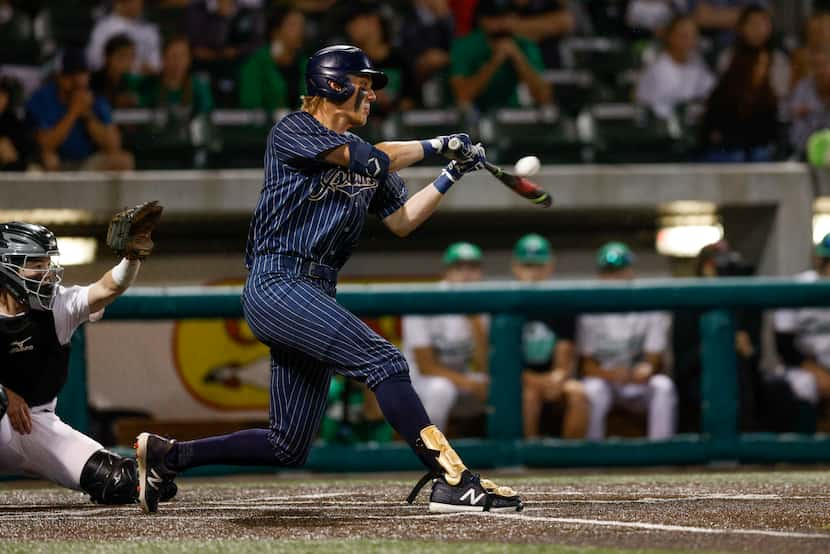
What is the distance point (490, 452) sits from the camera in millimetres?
6734

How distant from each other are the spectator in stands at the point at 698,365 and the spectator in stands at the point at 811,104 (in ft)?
10.1

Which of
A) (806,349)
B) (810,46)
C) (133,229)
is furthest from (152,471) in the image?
(810,46)

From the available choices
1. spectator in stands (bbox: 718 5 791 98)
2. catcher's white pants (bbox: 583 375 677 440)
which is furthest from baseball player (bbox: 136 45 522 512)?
spectator in stands (bbox: 718 5 791 98)

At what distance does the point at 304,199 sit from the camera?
422 centimetres

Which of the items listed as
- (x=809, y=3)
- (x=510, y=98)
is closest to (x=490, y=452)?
(x=510, y=98)

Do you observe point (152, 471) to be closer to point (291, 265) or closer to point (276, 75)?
point (291, 265)

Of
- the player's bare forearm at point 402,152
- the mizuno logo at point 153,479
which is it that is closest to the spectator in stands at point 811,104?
the player's bare forearm at point 402,152

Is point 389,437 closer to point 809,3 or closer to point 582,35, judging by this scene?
point 582,35

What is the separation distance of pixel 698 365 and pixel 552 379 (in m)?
0.70

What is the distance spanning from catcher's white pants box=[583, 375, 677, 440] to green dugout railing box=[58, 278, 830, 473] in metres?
0.07

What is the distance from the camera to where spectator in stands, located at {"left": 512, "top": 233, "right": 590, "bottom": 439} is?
6.82m

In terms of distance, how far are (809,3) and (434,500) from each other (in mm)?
8781

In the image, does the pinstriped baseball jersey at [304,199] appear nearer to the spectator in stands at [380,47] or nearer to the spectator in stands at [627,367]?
the spectator in stands at [627,367]

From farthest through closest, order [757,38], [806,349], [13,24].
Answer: [13,24] → [757,38] → [806,349]
